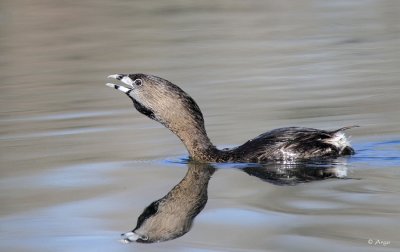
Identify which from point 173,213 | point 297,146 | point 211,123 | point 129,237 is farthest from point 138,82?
point 129,237

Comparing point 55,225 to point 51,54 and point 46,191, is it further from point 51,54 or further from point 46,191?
point 51,54

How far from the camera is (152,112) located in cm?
1045

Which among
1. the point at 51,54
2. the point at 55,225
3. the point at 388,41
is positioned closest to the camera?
the point at 55,225

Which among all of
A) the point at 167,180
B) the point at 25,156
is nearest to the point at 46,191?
the point at 167,180

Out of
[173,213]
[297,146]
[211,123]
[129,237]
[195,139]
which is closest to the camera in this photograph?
[129,237]

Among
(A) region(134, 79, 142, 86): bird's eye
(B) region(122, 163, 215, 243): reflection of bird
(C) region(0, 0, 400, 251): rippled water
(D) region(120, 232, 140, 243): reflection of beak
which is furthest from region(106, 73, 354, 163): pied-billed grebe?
(D) region(120, 232, 140, 243): reflection of beak

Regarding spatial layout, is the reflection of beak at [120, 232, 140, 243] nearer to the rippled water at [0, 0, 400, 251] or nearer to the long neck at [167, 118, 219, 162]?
the rippled water at [0, 0, 400, 251]

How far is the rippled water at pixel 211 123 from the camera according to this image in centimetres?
752

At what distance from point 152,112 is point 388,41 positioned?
31.9 ft

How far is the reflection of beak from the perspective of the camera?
738 centimetres

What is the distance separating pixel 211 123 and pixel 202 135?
1812 mm

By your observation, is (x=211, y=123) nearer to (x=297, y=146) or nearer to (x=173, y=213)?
(x=297, y=146)

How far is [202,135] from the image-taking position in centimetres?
1037

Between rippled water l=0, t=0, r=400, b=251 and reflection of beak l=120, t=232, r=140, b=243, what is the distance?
0.13 meters
